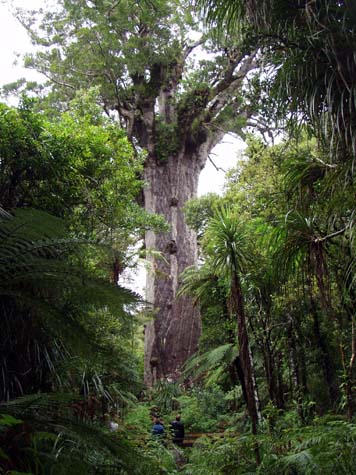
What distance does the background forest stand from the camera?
3312mm

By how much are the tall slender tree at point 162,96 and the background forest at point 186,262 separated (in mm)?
63

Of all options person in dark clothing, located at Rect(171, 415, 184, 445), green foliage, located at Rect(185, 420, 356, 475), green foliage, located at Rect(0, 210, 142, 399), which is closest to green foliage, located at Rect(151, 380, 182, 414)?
person in dark clothing, located at Rect(171, 415, 184, 445)

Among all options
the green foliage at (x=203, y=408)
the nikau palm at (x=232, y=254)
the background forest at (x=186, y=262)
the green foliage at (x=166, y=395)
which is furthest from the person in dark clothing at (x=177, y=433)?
the nikau palm at (x=232, y=254)

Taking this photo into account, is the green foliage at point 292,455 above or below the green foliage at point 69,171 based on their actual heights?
below

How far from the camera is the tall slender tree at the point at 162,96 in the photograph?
38.2ft

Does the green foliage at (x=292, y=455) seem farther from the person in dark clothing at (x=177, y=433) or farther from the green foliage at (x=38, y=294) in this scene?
the person in dark clothing at (x=177, y=433)

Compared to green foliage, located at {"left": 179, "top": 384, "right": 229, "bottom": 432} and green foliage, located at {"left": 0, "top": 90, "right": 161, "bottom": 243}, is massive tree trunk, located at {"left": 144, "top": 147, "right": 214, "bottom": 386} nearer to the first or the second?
green foliage, located at {"left": 179, "top": 384, "right": 229, "bottom": 432}

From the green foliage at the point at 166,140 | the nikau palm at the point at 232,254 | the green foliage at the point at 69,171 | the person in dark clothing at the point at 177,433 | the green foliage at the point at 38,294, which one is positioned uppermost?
the green foliage at the point at 166,140

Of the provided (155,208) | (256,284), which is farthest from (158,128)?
(256,284)

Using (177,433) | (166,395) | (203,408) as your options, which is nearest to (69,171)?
(177,433)

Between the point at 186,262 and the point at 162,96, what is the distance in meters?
5.16

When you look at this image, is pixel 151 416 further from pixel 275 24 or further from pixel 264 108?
pixel 275 24

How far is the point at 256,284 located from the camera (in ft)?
21.1

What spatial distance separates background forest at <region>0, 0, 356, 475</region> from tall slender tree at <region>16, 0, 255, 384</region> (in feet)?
0.21
